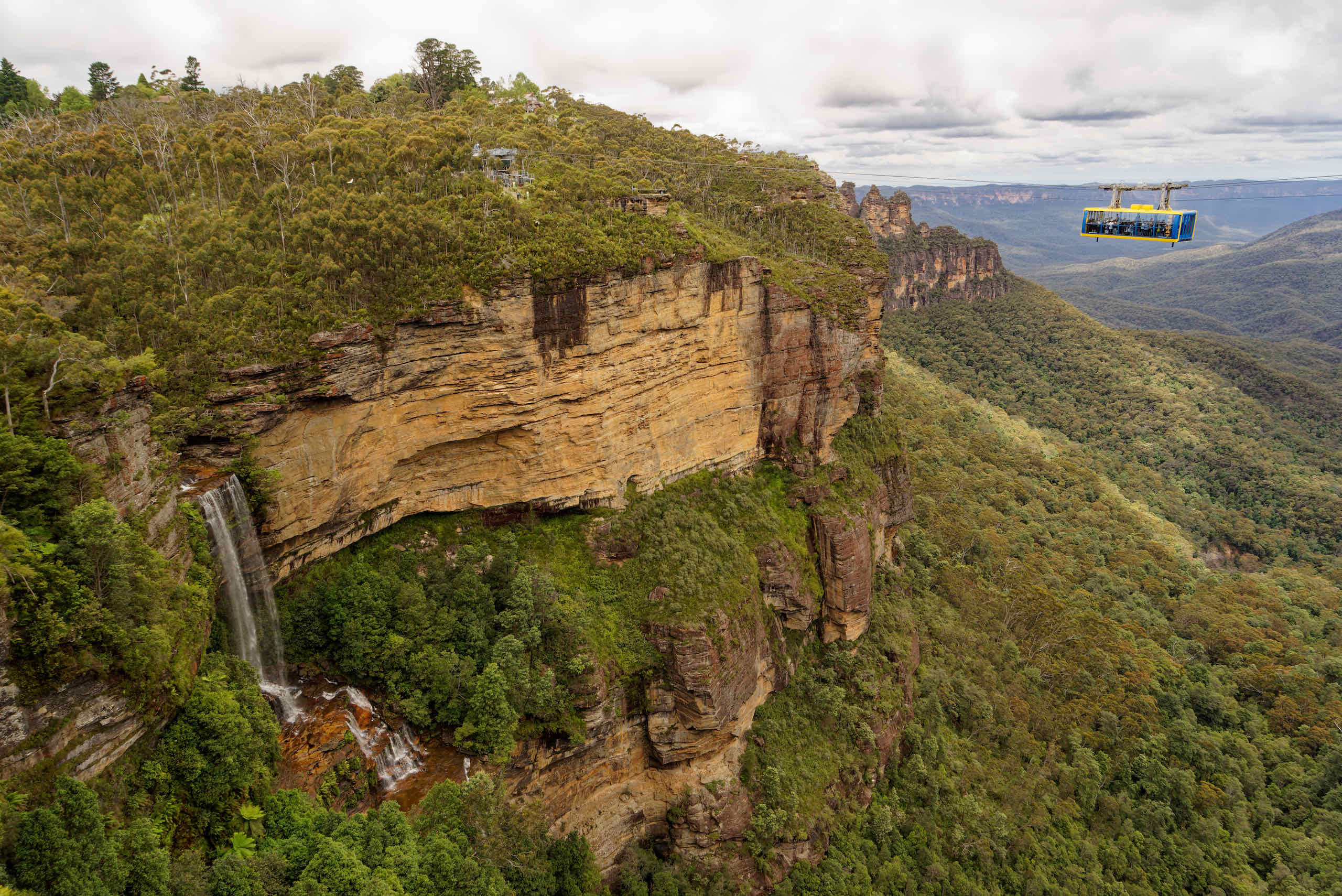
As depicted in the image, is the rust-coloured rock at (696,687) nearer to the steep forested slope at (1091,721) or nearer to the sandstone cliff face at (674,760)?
the sandstone cliff face at (674,760)

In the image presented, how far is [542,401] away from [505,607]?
804 centimetres

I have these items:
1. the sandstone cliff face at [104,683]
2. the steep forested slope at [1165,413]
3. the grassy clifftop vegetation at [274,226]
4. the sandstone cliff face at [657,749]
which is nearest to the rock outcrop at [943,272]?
the steep forested slope at [1165,413]

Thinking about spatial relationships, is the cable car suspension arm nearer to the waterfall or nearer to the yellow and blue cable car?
the yellow and blue cable car

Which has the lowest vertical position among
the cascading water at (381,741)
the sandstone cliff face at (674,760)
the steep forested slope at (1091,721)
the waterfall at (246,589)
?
the steep forested slope at (1091,721)

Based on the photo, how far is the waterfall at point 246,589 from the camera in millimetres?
19906

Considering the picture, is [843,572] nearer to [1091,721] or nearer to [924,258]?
[1091,721]

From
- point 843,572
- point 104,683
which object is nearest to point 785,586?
point 843,572

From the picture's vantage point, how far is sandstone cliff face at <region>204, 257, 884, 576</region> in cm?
2255

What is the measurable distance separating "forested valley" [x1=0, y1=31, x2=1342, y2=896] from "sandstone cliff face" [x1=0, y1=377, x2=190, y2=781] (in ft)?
0.71

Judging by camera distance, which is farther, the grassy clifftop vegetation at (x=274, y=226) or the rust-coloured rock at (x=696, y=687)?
the rust-coloured rock at (x=696, y=687)

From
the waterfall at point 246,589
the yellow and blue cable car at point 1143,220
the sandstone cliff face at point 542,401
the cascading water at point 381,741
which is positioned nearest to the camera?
the waterfall at point 246,589

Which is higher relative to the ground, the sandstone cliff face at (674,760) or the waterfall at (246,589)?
the waterfall at (246,589)

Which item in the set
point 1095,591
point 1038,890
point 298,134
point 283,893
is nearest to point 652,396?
point 298,134

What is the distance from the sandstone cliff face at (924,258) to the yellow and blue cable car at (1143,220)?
75.9 metres
